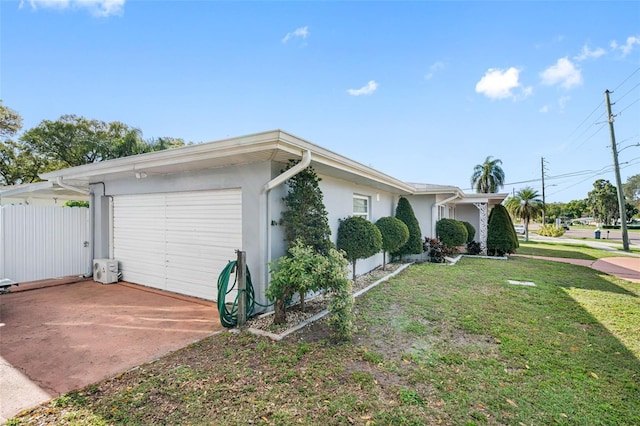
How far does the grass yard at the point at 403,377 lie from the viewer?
2588 mm

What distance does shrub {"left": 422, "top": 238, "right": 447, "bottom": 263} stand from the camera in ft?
37.4

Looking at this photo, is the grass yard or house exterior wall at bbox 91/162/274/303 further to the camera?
house exterior wall at bbox 91/162/274/303

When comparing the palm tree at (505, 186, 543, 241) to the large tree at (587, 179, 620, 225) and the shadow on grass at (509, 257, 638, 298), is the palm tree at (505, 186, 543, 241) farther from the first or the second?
the large tree at (587, 179, 620, 225)

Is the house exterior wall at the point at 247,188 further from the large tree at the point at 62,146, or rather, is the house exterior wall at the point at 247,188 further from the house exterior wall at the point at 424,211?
the large tree at the point at 62,146

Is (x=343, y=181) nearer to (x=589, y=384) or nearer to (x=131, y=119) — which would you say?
(x=589, y=384)

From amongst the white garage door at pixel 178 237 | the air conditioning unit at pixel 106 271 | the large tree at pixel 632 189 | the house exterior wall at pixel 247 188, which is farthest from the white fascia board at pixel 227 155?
the large tree at pixel 632 189

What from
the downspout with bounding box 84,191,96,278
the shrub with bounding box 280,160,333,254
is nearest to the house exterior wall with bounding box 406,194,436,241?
the shrub with bounding box 280,160,333,254

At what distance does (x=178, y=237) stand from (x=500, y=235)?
1357 cm

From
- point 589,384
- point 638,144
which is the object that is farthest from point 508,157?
point 589,384

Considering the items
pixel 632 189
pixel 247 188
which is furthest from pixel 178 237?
pixel 632 189

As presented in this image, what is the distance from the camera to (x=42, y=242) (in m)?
7.82

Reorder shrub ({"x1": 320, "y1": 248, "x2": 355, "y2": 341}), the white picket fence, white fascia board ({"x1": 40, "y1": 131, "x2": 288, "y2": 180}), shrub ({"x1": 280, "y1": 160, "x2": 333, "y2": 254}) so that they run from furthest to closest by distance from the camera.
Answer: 1. the white picket fence
2. shrub ({"x1": 280, "y1": 160, "x2": 333, "y2": 254})
3. white fascia board ({"x1": 40, "y1": 131, "x2": 288, "y2": 180})
4. shrub ({"x1": 320, "y1": 248, "x2": 355, "y2": 341})

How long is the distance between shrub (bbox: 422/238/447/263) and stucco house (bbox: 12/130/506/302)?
3334mm

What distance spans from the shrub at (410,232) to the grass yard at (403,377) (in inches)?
205
